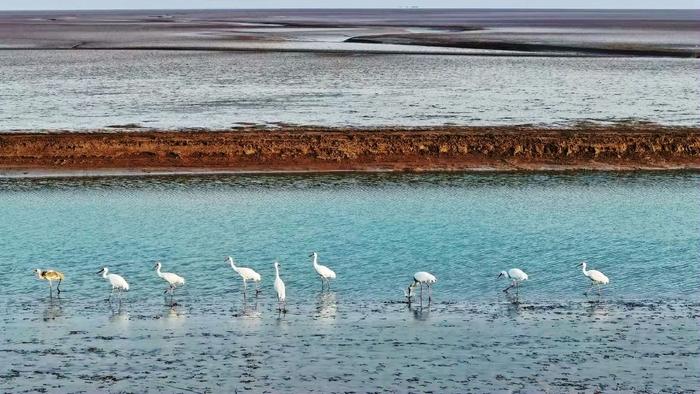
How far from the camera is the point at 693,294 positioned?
2433 cm

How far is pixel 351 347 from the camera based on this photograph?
67.2ft

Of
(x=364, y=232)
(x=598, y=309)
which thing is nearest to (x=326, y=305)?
(x=598, y=309)

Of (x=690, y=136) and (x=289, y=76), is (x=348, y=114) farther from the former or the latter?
(x=289, y=76)

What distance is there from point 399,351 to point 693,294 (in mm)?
7680

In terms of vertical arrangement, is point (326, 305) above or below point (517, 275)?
below

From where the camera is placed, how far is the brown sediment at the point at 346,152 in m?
41.9

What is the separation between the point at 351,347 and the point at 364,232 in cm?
1108

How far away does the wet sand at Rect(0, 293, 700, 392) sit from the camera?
18562mm

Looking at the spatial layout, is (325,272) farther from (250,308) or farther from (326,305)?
(250,308)

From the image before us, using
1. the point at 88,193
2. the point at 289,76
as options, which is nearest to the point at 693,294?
the point at 88,193

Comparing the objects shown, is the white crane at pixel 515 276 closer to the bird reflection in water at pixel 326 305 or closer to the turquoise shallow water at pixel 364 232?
the turquoise shallow water at pixel 364 232

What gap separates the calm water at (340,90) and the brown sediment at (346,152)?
7384mm

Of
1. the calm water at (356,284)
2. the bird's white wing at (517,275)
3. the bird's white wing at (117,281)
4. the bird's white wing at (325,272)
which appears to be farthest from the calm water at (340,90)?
the bird's white wing at (517,275)

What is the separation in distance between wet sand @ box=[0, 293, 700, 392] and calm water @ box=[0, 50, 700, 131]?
29.1 meters
